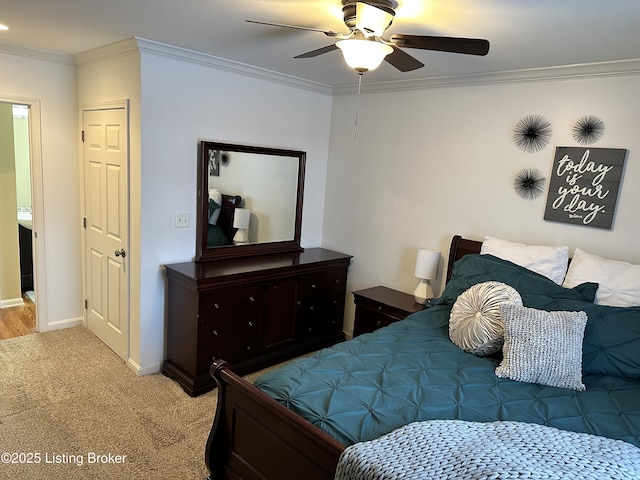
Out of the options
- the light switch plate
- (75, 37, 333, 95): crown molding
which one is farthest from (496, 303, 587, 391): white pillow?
(75, 37, 333, 95): crown molding

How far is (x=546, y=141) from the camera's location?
2963 mm

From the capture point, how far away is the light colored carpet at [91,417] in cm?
234

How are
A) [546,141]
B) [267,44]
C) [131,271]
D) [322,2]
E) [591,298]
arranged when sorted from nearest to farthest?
[322,2] → [591,298] → [267,44] → [546,141] → [131,271]

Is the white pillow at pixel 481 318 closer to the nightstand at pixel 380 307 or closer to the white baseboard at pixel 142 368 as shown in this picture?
the nightstand at pixel 380 307

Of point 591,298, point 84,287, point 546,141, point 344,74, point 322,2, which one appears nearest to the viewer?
point 322,2

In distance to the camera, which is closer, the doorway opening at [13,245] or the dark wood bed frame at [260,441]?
the dark wood bed frame at [260,441]

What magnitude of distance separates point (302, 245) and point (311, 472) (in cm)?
270

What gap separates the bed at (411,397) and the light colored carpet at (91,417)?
21.6 inches

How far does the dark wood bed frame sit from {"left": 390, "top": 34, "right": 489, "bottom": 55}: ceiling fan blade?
5.30 ft

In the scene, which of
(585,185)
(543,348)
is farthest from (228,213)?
(585,185)

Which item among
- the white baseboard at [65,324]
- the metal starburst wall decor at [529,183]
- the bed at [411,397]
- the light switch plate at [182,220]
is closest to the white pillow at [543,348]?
the bed at [411,397]

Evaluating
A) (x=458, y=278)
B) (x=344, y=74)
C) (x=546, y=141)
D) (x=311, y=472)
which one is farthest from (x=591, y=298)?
(x=344, y=74)

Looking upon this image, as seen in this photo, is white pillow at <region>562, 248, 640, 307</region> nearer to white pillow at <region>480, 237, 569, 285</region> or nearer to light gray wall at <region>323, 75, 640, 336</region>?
white pillow at <region>480, 237, 569, 285</region>

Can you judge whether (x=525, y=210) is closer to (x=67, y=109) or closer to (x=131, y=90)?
(x=131, y=90)
